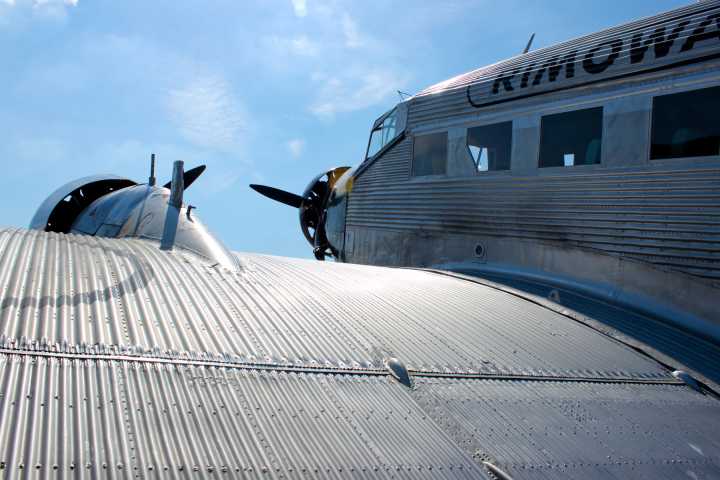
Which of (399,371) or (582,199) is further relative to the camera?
(582,199)

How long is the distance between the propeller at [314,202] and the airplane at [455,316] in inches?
157

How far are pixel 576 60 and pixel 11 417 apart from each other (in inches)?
305

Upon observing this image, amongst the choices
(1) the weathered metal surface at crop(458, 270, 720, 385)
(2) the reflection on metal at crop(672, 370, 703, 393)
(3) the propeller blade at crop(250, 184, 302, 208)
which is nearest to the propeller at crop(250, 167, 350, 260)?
(3) the propeller blade at crop(250, 184, 302, 208)

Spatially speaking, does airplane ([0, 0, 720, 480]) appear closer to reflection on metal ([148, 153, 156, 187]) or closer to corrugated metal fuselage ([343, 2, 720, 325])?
corrugated metal fuselage ([343, 2, 720, 325])

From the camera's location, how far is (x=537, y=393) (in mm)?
4660

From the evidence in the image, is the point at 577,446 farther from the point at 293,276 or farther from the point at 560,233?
the point at 560,233

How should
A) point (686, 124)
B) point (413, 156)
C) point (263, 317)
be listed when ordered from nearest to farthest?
point (263, 317), point (686, 124), point (413, 156)

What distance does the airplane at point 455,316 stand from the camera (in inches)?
133

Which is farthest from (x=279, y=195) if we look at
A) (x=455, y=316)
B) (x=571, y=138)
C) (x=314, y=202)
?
(x=455, y=316)

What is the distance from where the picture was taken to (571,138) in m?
8.52

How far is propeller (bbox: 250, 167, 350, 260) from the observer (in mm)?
14789

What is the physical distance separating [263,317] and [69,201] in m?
9.17

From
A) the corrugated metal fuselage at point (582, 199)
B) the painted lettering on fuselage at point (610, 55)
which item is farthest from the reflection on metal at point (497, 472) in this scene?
the painted lettering on fuselage at point (610, 55)

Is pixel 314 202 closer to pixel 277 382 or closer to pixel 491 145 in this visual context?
pixel 491 145
